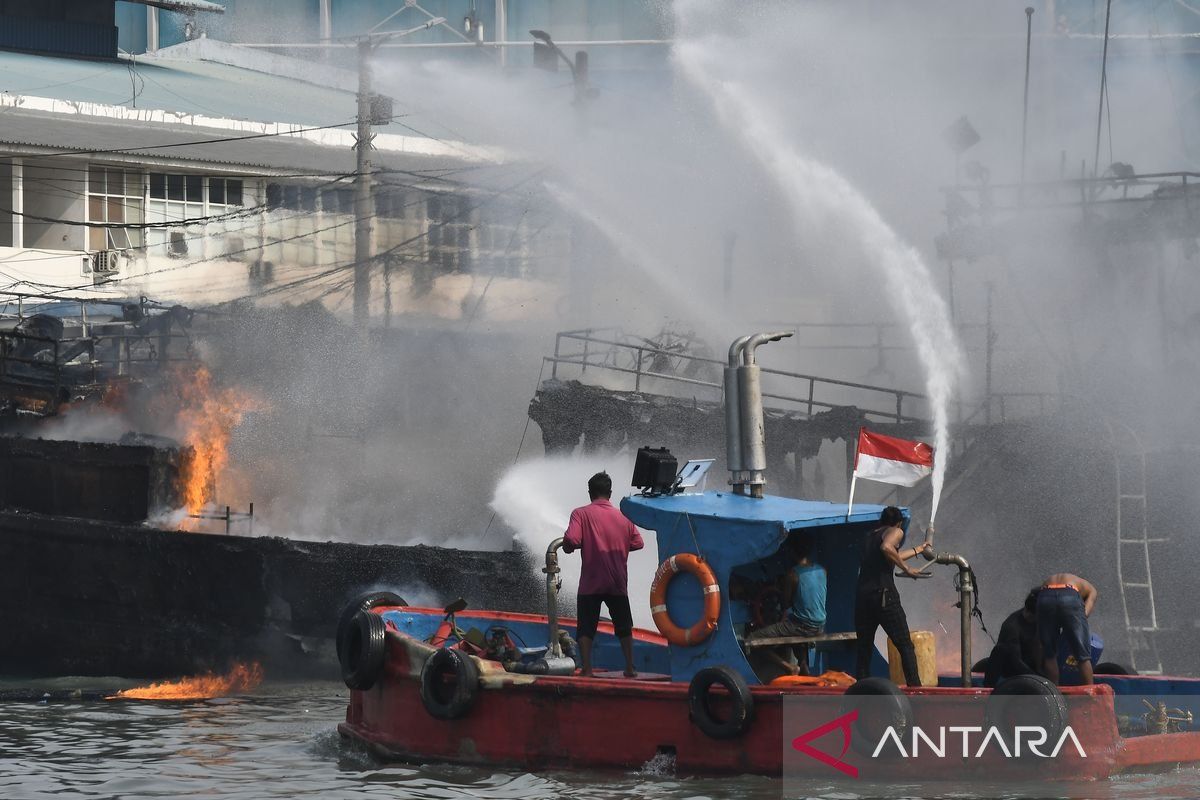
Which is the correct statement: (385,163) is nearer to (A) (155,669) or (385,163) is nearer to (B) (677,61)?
(B) (677,61)

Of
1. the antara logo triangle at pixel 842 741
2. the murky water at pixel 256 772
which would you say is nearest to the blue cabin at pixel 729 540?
the antara logo triangle at pixel 842 741

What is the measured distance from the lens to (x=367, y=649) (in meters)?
13.0

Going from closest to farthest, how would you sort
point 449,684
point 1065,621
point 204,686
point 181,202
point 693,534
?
point 1065,621 → point 693,534 → point 449,684 → point 204,686 → point 181,202

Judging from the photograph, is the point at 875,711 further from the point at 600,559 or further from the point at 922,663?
the point at 600,559

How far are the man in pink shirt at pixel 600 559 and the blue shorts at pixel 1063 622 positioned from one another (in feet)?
9.97

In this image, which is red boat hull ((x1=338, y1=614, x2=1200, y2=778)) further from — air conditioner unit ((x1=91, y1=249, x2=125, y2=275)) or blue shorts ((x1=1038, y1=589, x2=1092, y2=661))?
air conditioner unit ((x1=91, y1=249, x2=125, y2=275))

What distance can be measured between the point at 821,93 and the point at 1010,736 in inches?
739

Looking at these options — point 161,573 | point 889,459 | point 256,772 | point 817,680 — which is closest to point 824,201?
point 161,573

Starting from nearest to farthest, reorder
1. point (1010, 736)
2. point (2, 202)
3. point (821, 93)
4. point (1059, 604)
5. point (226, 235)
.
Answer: point (1010, 736) < point (1059, 604) < point (821, 93) < point (2, 202) < point (226, 235)

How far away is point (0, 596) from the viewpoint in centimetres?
2080

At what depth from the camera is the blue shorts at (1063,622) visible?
11328 millimetres

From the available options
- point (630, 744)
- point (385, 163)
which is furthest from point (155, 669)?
point (385, 163)

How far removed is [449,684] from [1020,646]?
433 centimetres

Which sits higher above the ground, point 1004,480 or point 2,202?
point 2,202
